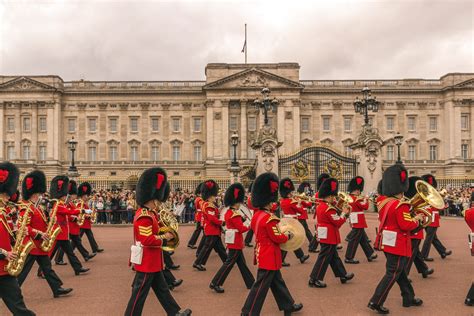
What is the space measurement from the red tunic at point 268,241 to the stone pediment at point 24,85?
54.5m

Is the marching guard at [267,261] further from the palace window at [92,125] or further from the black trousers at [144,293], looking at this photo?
the palace window at [92,125]

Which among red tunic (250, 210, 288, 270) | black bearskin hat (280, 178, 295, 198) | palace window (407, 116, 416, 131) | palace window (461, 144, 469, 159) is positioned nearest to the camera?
red tunic (250, 210, 288, 270)

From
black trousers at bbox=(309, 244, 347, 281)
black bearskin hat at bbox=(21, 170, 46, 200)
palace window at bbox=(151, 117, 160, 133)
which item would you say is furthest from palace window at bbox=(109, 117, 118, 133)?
black trousers at bbox=(309, 244, 347, 281)

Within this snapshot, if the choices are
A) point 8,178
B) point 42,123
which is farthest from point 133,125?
point 8,178

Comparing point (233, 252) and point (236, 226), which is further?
point (236, 226)

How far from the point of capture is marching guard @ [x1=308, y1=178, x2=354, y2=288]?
809cm

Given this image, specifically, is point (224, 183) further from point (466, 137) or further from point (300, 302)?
point (466, 137)

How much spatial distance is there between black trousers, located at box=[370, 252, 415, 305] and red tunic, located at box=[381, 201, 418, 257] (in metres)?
0.11

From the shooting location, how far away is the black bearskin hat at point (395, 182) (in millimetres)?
7074

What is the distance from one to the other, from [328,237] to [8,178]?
550cm

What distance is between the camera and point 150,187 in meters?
6.06

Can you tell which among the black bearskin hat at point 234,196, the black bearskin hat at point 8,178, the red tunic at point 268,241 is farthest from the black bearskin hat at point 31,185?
the red tunic at point 268,241

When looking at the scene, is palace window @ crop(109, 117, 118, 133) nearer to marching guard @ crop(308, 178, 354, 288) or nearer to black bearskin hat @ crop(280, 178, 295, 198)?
black bearskin hat @ crop(280, 178, 295, 198)

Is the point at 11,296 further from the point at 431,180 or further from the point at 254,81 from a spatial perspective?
the point at 254,81
